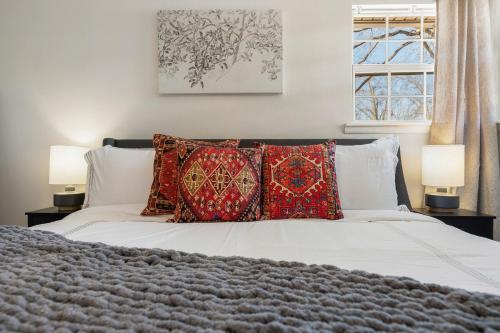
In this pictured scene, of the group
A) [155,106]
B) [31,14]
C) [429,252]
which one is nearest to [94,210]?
[155,106]

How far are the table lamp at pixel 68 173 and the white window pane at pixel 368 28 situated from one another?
238 centimetres

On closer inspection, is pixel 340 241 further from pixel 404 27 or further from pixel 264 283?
pixel 404 27

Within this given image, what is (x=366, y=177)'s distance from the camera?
1.86 m

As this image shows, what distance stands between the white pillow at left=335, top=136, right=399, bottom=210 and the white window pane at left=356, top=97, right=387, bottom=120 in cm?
57

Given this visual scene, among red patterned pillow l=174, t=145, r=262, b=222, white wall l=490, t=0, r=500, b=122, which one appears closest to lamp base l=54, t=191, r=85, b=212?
red patterned pillow l=174, t=145, r=262, b=222

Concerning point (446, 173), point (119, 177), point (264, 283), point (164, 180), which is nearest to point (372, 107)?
point (446, 173)

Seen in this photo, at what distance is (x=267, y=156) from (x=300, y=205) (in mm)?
364

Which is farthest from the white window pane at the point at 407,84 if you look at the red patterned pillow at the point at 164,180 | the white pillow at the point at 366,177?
the red patterned pillow at the point at 164,180

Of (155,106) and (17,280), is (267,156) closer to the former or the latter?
(155,106)

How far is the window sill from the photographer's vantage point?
235 centimetres

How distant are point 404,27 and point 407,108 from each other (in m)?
0.67

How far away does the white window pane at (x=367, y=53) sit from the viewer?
2.47 meters

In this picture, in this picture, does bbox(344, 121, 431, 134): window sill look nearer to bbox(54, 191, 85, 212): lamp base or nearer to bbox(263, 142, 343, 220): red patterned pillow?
bbox(263, 142, 343, 220): red patterned pillow

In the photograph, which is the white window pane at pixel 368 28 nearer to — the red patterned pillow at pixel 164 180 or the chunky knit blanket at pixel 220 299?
the red patterned pillow at pixel 164 180
